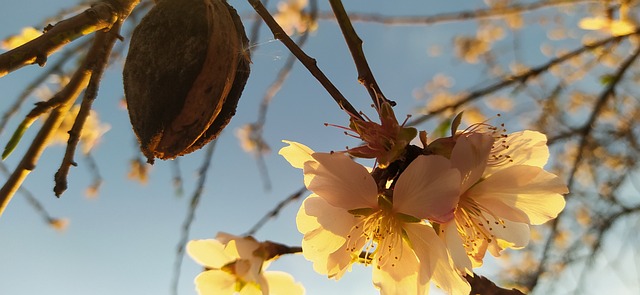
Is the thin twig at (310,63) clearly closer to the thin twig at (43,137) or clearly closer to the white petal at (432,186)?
the white petal at (432,186)

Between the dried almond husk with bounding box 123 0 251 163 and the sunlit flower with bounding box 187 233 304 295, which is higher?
the dried almond husk with bounding box 123 0 251 163

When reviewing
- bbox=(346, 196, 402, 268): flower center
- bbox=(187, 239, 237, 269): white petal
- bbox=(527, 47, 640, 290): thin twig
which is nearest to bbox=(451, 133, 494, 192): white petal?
bbox=(346, 196, 402, 268): flower center

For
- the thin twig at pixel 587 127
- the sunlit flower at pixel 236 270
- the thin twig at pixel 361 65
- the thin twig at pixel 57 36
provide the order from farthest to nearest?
the thin twig at pixel 587 127 < the sunlit flower at pixel 236 270 < the thin twig at pixel 361 65 < the thin twig at pixel 57 36

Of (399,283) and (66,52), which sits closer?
(399,283)

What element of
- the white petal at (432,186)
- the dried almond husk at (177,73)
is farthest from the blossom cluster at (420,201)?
the dried almond husk at (177,73)

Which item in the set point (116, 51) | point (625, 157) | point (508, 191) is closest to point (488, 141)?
point (508, 191)

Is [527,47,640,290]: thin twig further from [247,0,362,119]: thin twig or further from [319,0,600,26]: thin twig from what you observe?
[247,0,362,119]: thin twig

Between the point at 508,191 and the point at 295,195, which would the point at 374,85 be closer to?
the point at 508,191
